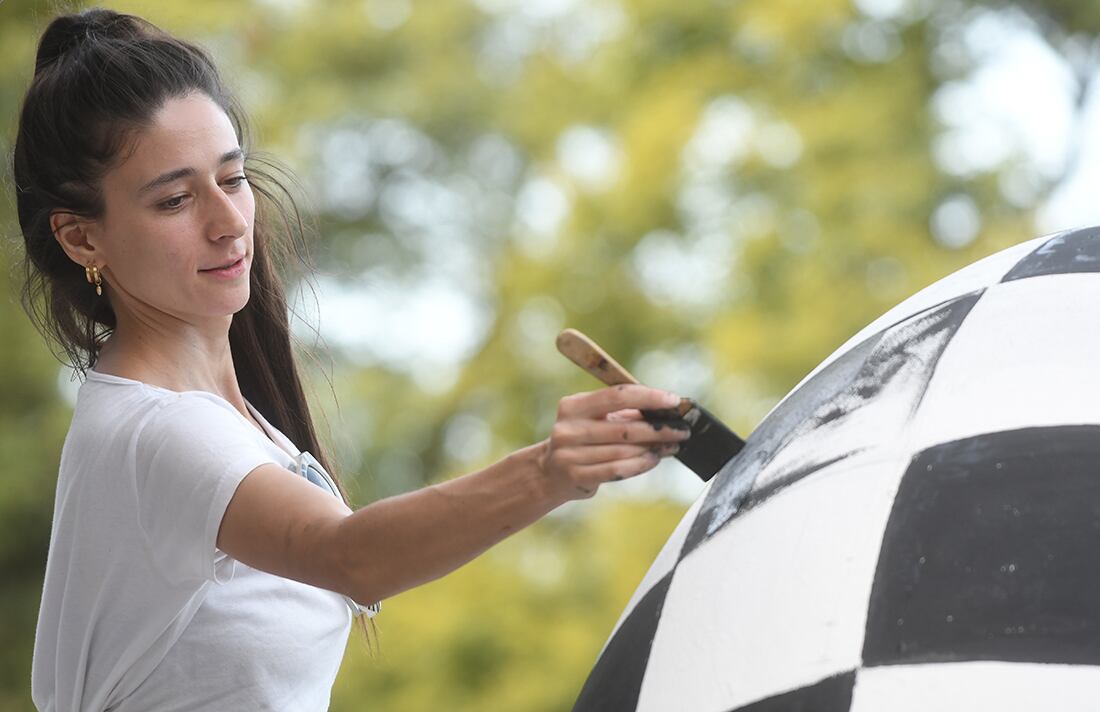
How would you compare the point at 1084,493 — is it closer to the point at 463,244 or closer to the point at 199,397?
the point at 199,397

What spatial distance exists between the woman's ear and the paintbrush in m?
0.55

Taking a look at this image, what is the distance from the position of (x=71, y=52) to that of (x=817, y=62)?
575 centimetres

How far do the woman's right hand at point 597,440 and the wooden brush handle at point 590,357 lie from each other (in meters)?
0.03

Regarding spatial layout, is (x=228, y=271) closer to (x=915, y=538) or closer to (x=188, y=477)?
(x=188, y=477)

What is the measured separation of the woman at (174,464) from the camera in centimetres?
121

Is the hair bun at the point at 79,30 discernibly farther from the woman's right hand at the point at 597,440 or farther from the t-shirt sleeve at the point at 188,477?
the woman's right hand at the point at 597,440

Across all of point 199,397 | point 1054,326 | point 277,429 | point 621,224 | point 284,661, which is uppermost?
point 1054,326

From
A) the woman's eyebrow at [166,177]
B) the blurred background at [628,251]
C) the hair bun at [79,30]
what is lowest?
the blurred background at [628,251]

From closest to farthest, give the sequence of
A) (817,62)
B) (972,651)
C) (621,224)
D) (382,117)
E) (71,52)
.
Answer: (972,651), (71,52), (621,224), (817,62), (382,117)

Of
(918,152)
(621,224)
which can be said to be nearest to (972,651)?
(621,224)

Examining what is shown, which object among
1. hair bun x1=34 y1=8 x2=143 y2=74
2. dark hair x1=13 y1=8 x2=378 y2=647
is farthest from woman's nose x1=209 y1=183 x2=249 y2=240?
hair bun x1=34 y1=8 x2=143 y2=74

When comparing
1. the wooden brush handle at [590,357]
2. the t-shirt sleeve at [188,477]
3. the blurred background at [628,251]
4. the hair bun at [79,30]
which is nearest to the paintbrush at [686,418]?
the wooden brush handle at [590,357]

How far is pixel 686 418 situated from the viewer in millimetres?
1224

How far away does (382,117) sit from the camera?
8664 mm
